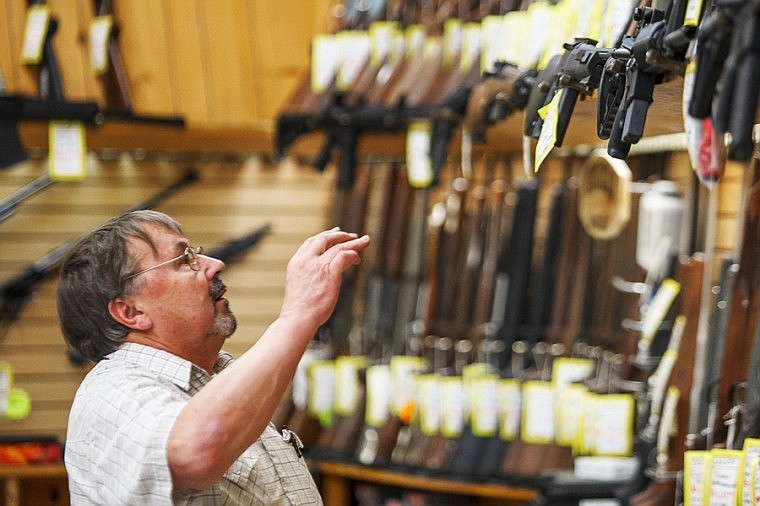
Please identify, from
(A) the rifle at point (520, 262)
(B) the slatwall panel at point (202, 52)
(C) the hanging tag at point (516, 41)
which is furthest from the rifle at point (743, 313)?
(B) the slatwall panel at point (202, 52)

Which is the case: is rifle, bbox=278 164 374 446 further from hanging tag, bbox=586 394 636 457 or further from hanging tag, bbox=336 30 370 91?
hanging tag, bbox=586 394 636 457

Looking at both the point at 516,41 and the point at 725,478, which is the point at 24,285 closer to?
the point at 516,41

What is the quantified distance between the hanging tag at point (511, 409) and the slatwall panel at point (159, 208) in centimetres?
163

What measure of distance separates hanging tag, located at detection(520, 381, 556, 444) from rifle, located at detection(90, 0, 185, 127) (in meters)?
1.98

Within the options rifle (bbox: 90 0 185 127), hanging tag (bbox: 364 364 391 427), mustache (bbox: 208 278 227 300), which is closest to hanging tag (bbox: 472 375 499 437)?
hanging tag (bbox: 364 364 391 427)

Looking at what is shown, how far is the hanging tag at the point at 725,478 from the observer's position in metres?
2.06

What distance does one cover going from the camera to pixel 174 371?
1.98 meters

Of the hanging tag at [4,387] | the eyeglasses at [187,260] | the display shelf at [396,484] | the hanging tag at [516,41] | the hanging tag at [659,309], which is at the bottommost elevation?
the display shelf at [396,484]

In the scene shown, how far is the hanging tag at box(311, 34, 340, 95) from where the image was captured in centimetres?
455

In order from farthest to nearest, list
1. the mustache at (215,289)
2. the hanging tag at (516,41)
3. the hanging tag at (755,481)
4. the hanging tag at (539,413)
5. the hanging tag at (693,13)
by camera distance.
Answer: the hanging tag at (539,413), the hanging tag at (516,41), the mustache at (215,289), the hanging tag at (755,481), the hanging tag at (693,13)

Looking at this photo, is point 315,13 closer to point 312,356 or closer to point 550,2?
point 312,356

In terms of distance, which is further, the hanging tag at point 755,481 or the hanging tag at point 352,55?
the hanging tag at point 352,55

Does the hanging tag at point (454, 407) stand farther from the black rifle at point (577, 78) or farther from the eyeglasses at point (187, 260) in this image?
the black rifle at point (577, 78)

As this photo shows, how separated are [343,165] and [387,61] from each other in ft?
1.45
